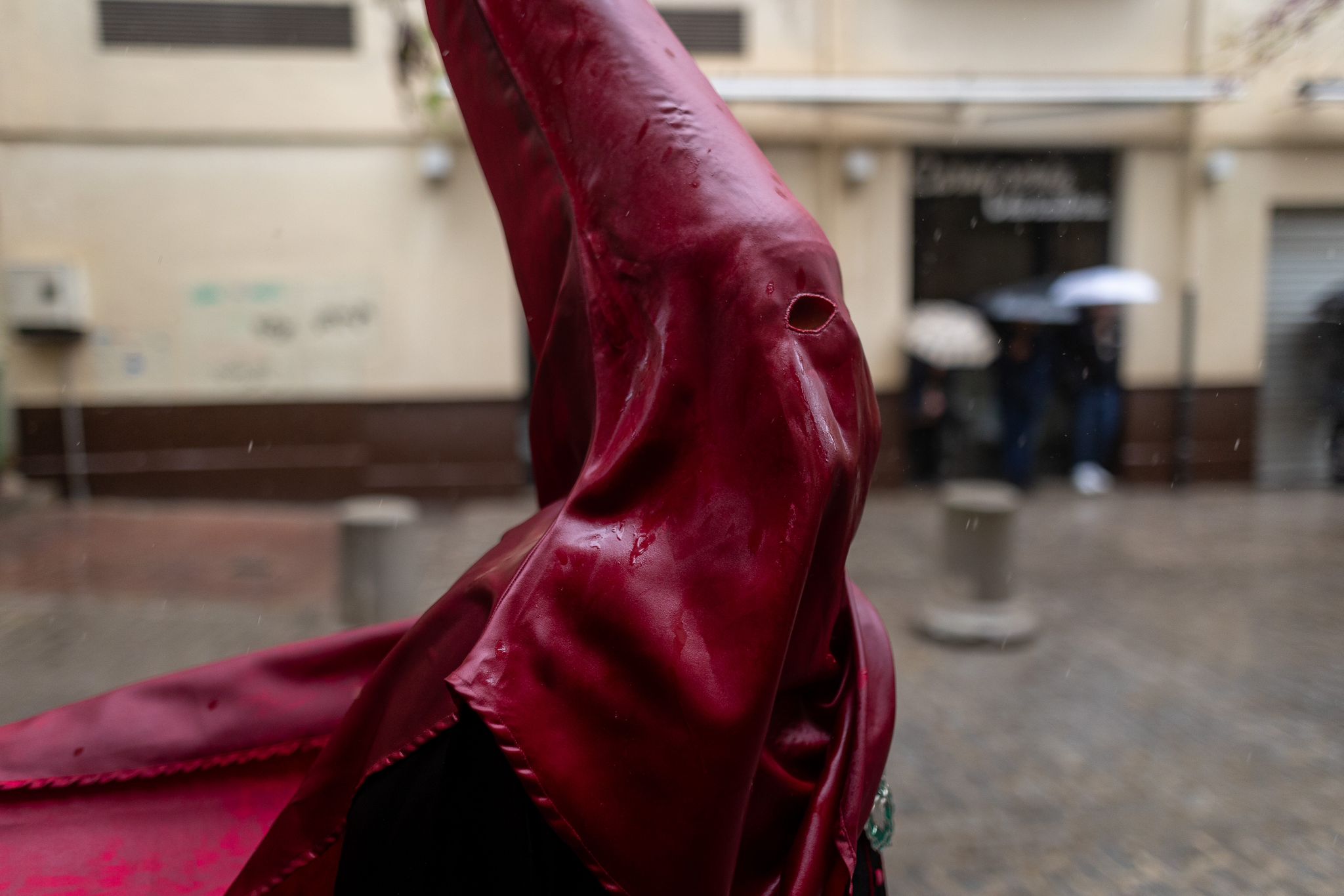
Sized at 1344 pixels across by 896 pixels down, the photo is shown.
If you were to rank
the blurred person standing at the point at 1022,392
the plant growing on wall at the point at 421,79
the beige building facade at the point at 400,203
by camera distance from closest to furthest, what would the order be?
the plant growing on wall at the point at 421,79
the beige building facade at the point at 400,203
the blurred person standing at the point at 1022,392

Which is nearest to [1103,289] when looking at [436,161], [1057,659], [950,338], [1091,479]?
[950,338]

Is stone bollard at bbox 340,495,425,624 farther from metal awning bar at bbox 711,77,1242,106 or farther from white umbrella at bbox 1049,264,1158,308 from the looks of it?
white umbrella at bbox 1049,264,1158,308

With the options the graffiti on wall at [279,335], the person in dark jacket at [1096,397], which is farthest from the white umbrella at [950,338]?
the graffiti on wall at [279,335]

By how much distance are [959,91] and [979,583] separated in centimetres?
579

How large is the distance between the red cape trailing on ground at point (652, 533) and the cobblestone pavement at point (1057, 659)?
2293 millimetres

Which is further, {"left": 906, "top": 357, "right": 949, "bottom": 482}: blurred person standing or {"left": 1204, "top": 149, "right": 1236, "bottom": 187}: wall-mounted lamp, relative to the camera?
{"left": 906, "top": 357, "right": 949, "bottom": 482}: blurred person standing

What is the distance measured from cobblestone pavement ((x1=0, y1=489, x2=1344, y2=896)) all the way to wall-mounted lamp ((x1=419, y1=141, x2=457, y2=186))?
129 inches

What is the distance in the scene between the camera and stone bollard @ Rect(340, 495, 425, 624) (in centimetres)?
518

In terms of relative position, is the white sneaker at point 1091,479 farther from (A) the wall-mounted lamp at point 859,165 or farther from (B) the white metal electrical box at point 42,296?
(B) the white metal electrical box at point 42,296

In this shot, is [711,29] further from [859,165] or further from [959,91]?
[959,91]

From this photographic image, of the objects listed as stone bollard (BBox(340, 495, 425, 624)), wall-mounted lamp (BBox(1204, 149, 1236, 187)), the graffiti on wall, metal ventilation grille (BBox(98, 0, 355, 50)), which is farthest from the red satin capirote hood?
wall-mounted lamp (BBox(1204, 149, 1236, 187))

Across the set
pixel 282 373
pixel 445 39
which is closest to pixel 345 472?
pixel 282 373

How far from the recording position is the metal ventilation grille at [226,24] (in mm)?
8742

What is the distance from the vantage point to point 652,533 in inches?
38.8
